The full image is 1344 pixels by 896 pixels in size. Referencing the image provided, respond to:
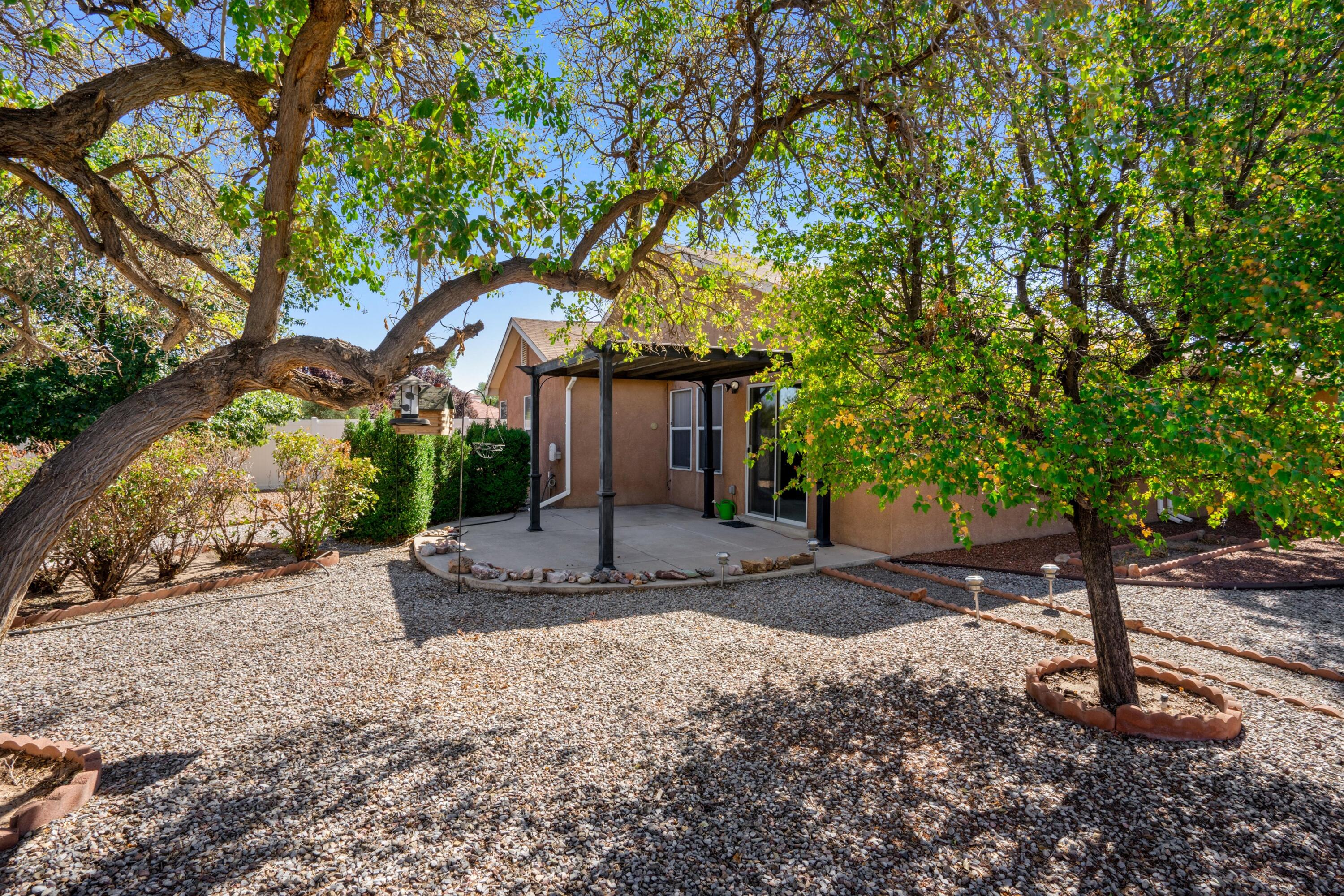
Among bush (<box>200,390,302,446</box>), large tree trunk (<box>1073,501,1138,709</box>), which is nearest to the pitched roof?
bush (<box>200,390,302,446</box>)

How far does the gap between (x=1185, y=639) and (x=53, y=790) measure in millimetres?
7271

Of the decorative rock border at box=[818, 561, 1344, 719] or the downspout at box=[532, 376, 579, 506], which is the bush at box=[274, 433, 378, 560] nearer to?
the downspout at box=[532, 376, 579, 506]

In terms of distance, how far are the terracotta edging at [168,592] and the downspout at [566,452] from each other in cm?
532

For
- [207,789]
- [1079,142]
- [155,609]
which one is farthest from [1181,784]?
[155,609]

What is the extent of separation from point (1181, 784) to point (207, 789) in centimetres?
457

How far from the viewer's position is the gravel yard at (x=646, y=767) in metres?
2.28

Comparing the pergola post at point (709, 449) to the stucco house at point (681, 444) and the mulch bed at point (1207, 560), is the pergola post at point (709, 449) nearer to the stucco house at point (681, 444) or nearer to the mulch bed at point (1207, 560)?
the stucco house at point (681, 444)

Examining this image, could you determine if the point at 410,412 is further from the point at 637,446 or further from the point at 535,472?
the point at 637,446

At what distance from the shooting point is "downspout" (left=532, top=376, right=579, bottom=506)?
1284 centimetres

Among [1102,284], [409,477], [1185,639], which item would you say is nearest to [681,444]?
[409,477]

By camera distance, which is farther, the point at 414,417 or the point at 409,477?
the point at 409,477

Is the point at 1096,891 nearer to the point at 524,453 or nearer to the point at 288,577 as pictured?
the point at 288,577

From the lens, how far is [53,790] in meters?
2.71

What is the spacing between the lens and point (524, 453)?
41.0 ft
